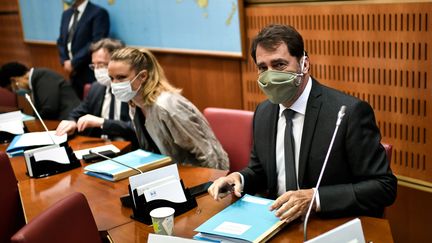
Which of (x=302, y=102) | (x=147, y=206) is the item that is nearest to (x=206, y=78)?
(x=302, y=102)

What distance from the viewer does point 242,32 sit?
401 cm

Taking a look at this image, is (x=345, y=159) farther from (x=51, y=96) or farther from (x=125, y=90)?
(x=51, y=96)

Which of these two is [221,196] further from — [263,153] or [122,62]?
[122,62]

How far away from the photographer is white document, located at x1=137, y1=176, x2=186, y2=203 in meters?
2.03

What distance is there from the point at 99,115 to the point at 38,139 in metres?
0.69

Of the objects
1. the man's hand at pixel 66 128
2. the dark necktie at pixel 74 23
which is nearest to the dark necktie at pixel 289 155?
the man's hand at pixel 66 128

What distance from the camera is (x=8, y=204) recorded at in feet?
8.29

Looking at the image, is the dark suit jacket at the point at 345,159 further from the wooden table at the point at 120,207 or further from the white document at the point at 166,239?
the white document at the point at 166,239

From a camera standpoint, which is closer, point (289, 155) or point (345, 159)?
point (345, 159)

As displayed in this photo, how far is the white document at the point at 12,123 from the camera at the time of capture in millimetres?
3634

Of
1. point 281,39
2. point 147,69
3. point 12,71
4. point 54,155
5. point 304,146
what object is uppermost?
point 281,39

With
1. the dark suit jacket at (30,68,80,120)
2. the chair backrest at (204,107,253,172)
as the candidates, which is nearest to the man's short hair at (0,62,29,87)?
the dark suit jacket at (30,68,80,120)

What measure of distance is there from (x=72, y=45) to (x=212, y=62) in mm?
1920

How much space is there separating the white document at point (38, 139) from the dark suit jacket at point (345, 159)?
64.9 inches
